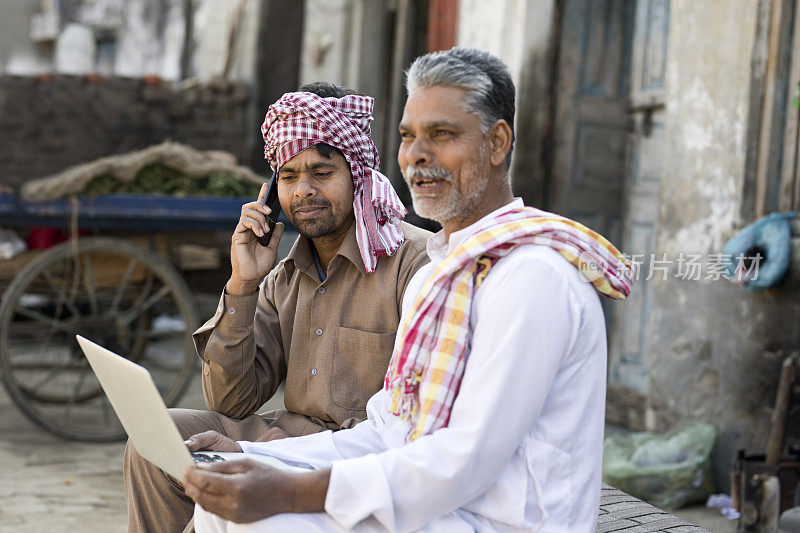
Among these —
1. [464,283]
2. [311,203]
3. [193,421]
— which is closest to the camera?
[464,283]

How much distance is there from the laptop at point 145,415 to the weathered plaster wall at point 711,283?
9.85 ft

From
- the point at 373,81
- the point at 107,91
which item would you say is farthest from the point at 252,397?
the point at 373,81

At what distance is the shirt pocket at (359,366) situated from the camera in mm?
2727

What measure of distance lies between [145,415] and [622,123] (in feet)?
15.7

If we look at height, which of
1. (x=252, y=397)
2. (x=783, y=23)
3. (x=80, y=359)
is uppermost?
(x=783, y=23)

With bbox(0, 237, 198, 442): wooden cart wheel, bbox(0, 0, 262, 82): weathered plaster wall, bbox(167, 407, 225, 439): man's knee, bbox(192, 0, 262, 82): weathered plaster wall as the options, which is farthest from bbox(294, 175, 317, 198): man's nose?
bbox(192, 0, 262, 82): weathered plaster wall

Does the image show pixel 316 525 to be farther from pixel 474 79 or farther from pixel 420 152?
pixel 474 79

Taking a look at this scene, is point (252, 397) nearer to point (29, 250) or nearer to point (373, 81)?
point (29, 250)

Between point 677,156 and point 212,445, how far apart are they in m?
3.45

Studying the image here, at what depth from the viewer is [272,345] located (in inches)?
116

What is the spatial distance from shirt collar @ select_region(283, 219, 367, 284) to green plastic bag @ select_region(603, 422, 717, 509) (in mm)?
2351

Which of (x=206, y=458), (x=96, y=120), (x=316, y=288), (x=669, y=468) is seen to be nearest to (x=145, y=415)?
(x=206, y=458)

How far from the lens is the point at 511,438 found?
5.84 feet

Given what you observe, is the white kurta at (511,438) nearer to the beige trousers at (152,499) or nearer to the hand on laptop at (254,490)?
the hand on laptop at (254,490)
